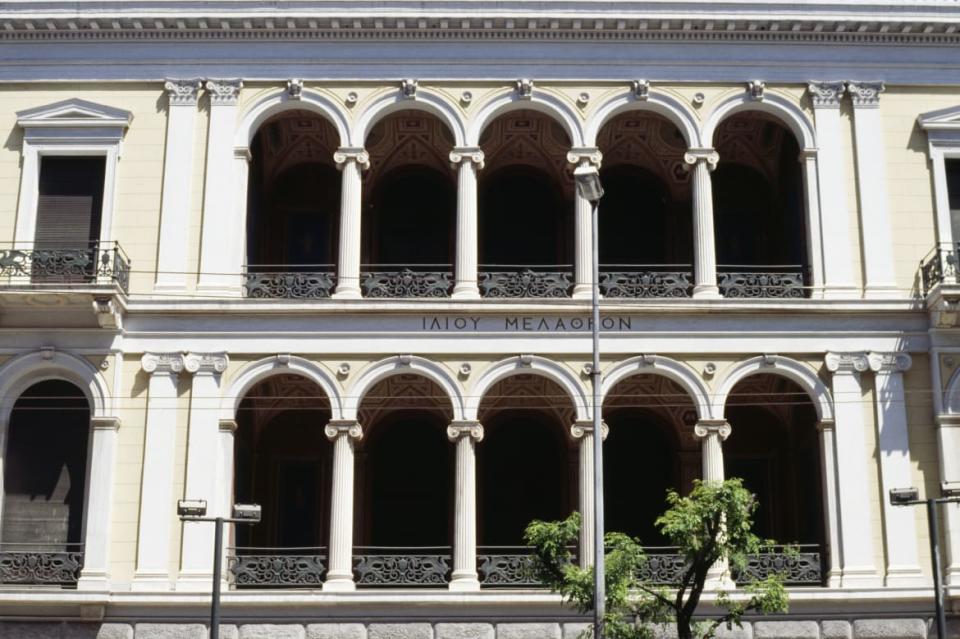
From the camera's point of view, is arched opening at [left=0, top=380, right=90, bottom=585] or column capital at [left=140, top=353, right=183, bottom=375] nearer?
arched opening at [left=0, top=380, right=90, bottom=585]

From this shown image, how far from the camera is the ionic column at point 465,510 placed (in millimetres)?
24234

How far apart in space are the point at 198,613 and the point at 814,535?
11933mm

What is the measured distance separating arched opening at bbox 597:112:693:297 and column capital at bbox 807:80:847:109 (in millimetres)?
3009

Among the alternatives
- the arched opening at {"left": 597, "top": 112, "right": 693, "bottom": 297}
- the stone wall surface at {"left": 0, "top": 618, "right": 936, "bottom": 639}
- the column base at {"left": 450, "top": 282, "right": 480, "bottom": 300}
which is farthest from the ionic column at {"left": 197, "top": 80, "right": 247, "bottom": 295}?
the arched opening at {"left": 597, "top": 112, "right": 693, "bottom": 297}

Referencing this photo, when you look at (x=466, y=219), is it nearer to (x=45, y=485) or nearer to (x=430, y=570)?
(x=430, y=570)

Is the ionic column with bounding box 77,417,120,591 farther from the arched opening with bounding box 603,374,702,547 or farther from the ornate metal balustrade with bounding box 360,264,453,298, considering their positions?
the arched opening with bounding box 603,374,702,547

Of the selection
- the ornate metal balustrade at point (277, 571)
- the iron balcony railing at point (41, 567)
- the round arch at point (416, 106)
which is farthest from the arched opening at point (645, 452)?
the iron balcony railing at point (41, 567)

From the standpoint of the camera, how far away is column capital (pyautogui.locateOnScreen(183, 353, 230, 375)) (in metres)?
25.0

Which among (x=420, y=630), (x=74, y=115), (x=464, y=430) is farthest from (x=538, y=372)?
(x=74, y=115)

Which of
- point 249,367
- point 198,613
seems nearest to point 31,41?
point 249,367

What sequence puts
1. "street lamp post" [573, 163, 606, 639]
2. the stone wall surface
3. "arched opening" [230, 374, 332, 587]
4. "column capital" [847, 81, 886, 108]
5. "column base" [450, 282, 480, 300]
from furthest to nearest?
"arched opening" [230, 374, 332, 587], "column capital" [847, 81, 886, 108], "column base" [450, 282, 480, 300], the stone wall surface, "street lamp post" [573, 163, 606, 639]

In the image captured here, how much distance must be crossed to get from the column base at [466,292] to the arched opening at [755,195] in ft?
18.8

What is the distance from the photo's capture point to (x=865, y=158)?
26359mm

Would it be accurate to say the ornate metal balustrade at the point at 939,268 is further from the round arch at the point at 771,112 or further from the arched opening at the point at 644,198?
the arched opening at the point at 644,198
